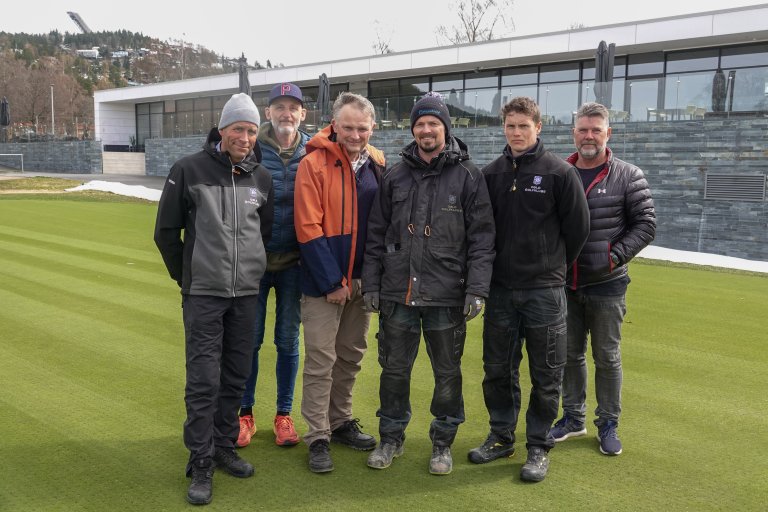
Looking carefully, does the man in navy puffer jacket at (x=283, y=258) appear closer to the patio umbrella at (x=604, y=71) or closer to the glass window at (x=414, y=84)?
the patio umbrella at (x=604, y=71)

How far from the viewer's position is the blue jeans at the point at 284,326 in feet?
13.5

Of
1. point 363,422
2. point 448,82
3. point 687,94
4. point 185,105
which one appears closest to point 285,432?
point 363,422

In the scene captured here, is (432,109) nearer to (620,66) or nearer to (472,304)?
(472,304)

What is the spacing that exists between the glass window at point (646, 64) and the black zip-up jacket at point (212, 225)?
20.4 metres

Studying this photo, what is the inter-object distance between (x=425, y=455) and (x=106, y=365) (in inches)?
110

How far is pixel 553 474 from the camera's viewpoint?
12.2ft

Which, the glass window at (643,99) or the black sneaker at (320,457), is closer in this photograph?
the black sneaker at (320,457)

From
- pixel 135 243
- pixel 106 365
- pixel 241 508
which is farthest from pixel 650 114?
pixel 241 508

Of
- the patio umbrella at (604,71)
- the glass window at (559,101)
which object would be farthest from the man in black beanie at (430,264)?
the glass window at (559,101)

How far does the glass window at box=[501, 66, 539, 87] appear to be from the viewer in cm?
2430

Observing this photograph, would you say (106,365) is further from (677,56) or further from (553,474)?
(677,56)

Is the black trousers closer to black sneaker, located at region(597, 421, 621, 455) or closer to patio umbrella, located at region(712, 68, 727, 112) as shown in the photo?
black sneaker, located at region(597, 421, 621, 455)

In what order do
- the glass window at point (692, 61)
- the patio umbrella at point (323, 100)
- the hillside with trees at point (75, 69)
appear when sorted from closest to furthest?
the glass window at point (692, 61) → the patio umbrella at point (323, 100) → the hillside with trees at point (75, 69)

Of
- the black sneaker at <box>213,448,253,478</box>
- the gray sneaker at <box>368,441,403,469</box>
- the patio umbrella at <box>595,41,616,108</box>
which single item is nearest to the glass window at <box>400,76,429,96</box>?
the patio umbrella at <box>595,41,616,108</box>
